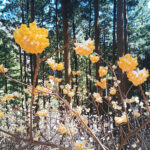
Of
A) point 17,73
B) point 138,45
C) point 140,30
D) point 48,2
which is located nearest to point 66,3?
point 48,2

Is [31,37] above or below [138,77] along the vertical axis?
above

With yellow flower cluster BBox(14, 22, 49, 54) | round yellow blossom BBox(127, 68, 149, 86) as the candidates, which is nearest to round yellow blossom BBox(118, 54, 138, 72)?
round yellow blossom BBox(127, 68, 149, 86)

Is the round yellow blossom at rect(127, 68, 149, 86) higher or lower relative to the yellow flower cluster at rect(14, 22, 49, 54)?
lower

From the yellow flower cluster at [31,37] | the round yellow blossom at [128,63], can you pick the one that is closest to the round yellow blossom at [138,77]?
the round yellow blossom at [128,63]

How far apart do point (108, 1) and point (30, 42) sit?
10.6 metres

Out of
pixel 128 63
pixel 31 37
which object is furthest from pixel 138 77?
pixel 31 37

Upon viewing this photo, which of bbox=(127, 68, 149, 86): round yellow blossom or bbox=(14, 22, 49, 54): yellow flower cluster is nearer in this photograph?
bbox=(14, 22, 49, 54): yellow flower cluster

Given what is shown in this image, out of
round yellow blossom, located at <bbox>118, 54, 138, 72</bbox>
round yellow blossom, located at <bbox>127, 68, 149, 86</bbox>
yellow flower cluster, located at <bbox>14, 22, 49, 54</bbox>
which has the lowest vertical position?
round yellow blossom, located at <bbox>127, 68, 149, 86</bbox>

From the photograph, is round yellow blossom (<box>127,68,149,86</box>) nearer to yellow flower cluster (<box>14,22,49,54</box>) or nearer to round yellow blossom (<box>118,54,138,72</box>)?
round yellow blossom (<box>118,54,138,72</box>)

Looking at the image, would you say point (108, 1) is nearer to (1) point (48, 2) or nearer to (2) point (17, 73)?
(1) point (48, 2)

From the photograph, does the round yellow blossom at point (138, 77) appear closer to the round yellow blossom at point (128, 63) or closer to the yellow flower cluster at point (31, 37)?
the round yellow blossom at point (128, 63)

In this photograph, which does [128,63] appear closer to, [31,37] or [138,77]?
[138,77]

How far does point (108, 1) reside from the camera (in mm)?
9961

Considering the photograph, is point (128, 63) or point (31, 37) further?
point (128, 63)
